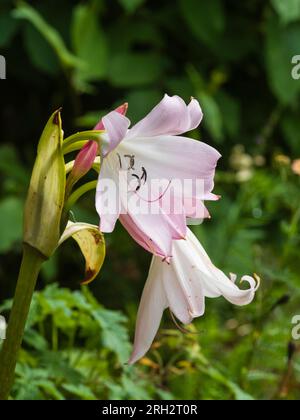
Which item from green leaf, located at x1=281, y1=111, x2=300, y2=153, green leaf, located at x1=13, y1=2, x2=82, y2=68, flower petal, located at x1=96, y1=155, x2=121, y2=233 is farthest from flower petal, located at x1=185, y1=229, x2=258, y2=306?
green leaf, located at x1=281, y1=111, x2=300, y2=153

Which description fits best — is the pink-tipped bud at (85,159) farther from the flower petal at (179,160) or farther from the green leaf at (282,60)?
the green leaf at (282,60)

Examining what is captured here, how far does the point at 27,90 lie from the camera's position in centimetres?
272

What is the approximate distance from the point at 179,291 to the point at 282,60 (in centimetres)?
172

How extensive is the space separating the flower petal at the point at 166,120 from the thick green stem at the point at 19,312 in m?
0.15

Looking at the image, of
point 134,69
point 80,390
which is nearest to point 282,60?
point 134,69

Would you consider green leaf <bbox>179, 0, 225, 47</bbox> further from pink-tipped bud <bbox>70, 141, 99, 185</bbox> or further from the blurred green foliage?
pink-tipped bud <bbox>70, 141, 99, 185</bbox>

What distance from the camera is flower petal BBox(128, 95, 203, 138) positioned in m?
0.80

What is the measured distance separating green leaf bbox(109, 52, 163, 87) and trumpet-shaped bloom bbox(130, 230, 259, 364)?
165 centimetres

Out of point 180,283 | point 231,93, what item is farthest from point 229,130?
point 180,283

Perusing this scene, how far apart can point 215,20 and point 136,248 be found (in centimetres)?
67

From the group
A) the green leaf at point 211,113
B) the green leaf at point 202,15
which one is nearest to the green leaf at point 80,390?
the green leaf at point 211,113

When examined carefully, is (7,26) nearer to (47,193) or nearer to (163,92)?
(163,92)

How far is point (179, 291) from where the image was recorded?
0.85 m

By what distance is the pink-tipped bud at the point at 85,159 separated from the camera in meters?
0.83
